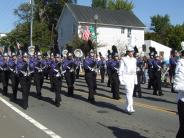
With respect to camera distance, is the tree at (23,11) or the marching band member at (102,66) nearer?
the marching band member at (102,66)

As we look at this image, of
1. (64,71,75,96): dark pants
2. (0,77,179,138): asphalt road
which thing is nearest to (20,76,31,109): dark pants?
(0,77,179,138): asphalt road

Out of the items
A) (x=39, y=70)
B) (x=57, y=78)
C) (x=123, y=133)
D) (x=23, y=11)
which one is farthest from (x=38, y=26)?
(x=123, y=133)

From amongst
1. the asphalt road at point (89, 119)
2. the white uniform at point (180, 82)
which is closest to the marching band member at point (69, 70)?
the asphalt road at point (89, 119)

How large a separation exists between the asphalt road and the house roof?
1741 inches

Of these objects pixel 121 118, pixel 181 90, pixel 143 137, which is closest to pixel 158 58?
pixel 121 118

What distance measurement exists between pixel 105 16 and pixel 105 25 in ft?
8.29

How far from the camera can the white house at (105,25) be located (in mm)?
61469

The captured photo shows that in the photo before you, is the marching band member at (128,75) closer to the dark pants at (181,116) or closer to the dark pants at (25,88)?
the dark pants at (25,88)

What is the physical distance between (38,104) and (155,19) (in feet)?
335

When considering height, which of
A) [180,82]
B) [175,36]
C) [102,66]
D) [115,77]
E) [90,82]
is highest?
[175,36]

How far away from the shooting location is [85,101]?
58.3 ft

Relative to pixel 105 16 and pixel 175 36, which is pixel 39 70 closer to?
pixel 105 16

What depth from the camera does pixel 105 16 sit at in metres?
64.4

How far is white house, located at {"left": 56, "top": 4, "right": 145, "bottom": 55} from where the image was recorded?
202 ft
